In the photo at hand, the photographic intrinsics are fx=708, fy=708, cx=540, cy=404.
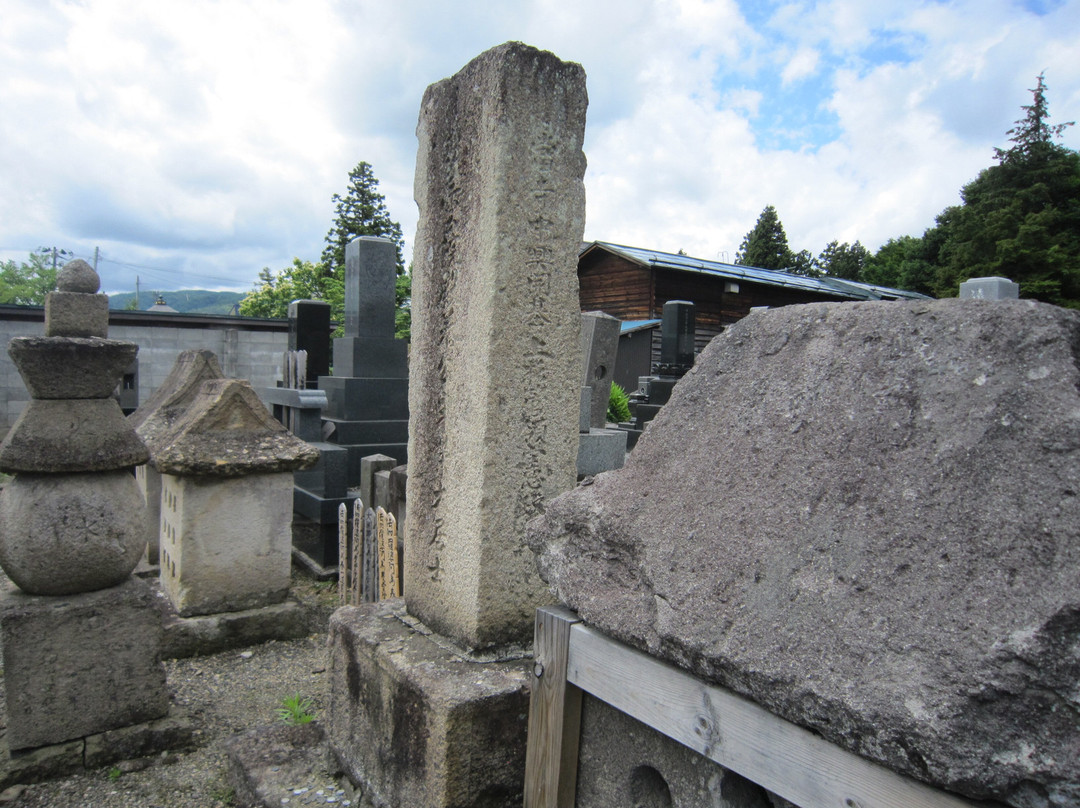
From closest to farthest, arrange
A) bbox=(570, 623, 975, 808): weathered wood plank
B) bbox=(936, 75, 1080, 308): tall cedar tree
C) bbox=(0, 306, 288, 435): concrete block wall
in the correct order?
1. bbox=(570, 623, 975, 808): weathered wood plank
2. bbox=(0, 306, 288, 435): concrete block wall
3. bbox=(936, 75, 1080, 308): tall cedar tree

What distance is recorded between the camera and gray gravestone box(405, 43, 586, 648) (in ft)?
8.05

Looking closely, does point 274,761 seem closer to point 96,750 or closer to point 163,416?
point 96,750

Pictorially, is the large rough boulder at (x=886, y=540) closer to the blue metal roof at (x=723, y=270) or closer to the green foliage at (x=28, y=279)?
the blue metal roof at (x=723, y=270)

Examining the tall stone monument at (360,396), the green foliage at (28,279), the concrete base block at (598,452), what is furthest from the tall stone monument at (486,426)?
the green foliage at (28,279)

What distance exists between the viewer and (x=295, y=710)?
12.9 feet

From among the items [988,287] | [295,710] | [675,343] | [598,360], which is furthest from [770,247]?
[295,710]

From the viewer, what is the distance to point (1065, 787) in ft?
3.21

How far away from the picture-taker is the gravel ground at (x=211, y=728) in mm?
3227

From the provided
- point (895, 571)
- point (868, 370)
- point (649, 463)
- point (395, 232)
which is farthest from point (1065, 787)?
point (395, 232)

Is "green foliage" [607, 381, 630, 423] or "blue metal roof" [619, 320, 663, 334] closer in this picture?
"green foliage" [607, 381, 630, 423]

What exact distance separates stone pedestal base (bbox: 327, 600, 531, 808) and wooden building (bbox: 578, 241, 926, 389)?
17001 millimetres

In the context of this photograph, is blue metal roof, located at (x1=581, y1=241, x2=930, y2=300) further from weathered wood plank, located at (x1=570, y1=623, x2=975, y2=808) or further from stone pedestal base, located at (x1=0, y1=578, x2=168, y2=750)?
weathered wood plank, located at (x1=570, y1=623, x2=975, y2=808)

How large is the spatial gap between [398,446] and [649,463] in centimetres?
613

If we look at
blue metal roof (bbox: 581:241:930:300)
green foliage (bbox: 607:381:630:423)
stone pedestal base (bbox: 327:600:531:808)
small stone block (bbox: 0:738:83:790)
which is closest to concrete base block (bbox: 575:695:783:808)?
stone pedestal base (bbox: 327:600:531:808)
